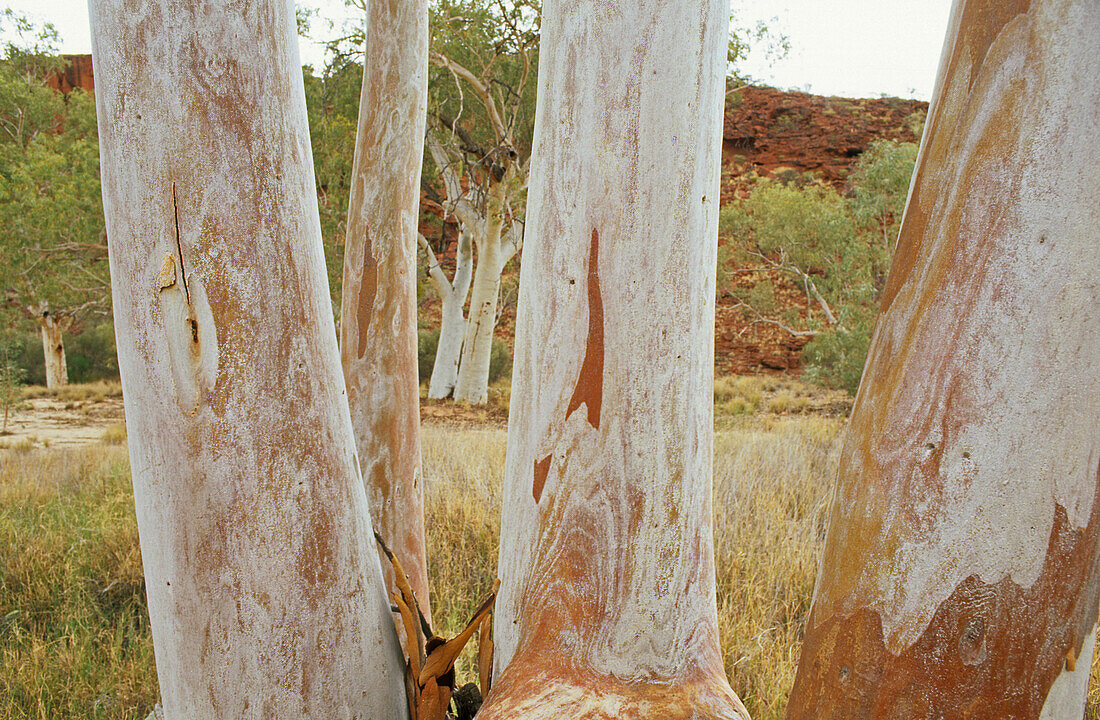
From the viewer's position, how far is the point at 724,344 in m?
22.5

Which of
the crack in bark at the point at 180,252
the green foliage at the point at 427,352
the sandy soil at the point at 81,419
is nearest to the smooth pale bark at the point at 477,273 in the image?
the sandy soil at the point at 81,419

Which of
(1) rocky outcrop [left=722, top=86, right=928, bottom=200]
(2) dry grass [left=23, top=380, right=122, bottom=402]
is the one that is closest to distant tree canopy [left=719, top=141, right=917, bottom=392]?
(1) rocky outcrop [left=722, top=86, right=928, bottom=200]

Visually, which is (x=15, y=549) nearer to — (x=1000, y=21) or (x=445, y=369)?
(x=1000, y=21)

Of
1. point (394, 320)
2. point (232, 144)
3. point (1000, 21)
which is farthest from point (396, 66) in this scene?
point (1000, 21)

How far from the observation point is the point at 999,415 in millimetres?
743

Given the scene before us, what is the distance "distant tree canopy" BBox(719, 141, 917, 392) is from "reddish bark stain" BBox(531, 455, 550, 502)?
383 inches

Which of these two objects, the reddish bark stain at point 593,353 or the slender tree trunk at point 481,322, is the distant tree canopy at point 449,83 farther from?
the reddish bark stain at point 593,353

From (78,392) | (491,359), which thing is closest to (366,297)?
(491,359)

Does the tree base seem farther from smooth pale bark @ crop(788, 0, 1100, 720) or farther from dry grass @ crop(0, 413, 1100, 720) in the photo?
dry grass @ crop(0, 413, 1100, 720)

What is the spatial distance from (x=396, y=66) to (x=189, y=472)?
140cm

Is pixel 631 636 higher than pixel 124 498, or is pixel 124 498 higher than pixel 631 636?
pixel 631 636

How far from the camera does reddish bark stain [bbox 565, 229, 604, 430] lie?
38.6 inches

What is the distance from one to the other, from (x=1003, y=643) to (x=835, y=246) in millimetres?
12532

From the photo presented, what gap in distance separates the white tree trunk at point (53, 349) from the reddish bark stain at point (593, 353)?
1870 centimetres
